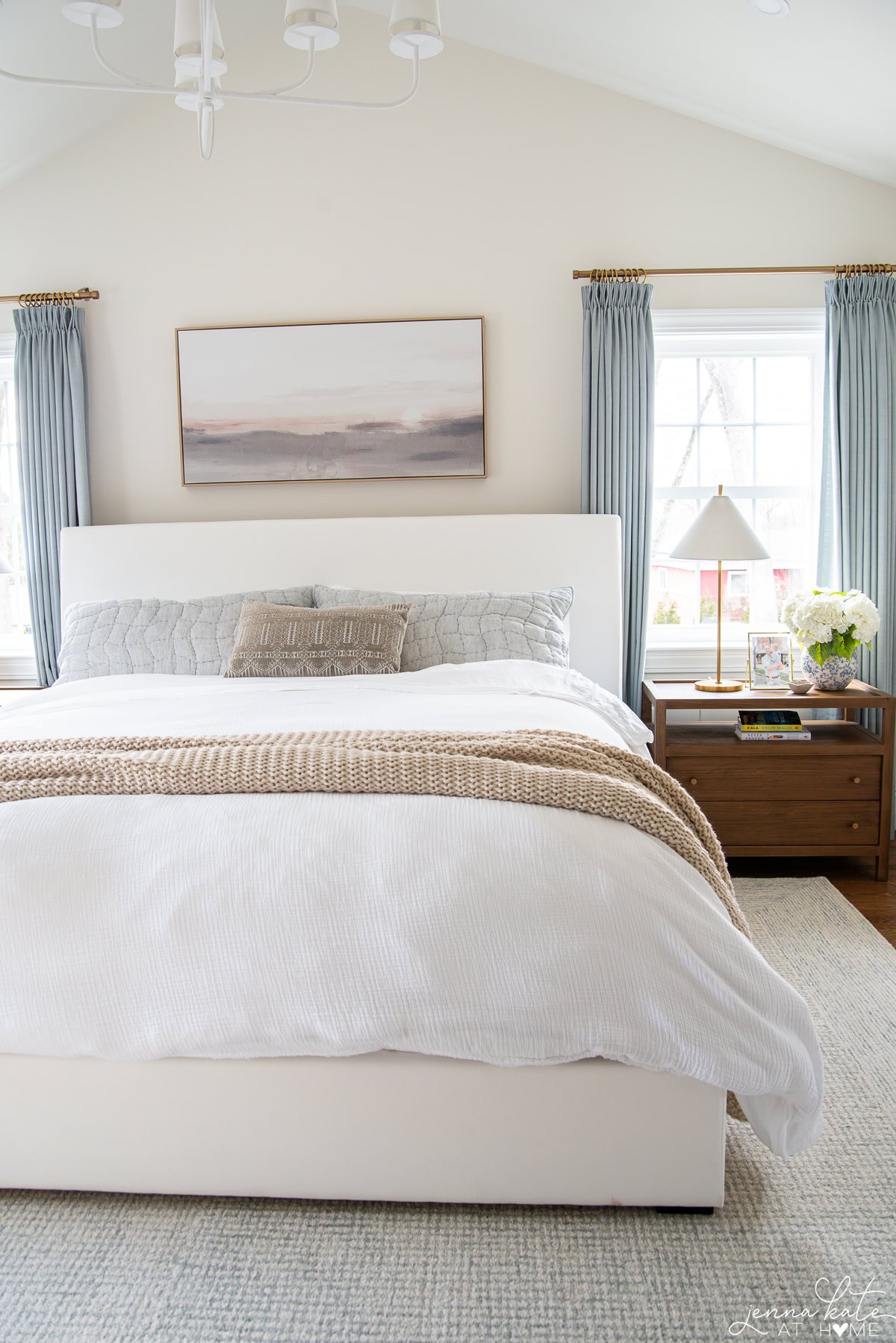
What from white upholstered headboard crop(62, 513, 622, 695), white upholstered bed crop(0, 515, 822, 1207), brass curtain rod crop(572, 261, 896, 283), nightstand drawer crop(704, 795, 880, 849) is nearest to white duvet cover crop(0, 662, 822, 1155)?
white upholstered bed crop(0, 515, 822, 1207)

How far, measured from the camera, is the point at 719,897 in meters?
1.74

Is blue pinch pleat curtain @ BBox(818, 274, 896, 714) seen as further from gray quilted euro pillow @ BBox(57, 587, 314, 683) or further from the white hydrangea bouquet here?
gray quilted euro pillow @ BBox(57, 587, 314, 683)

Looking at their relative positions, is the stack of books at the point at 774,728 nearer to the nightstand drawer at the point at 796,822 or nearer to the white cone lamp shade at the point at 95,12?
the nightstand drawer at the point at 796,822

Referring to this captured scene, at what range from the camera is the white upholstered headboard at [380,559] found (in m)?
3.71

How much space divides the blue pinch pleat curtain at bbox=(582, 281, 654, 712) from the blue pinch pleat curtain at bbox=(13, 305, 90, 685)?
1.95 metres

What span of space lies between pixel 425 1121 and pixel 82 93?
364cm

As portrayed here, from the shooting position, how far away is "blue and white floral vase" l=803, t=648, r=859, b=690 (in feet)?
11.3

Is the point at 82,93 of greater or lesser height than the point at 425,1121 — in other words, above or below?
above

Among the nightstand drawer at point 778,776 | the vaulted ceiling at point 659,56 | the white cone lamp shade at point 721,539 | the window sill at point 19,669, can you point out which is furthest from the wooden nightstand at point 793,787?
the window sill at point 19,669

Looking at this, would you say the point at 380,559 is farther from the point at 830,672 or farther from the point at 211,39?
the point at 211,39

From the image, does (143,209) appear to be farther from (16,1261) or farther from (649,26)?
(16,1261)

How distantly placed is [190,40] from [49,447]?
6.93 ft

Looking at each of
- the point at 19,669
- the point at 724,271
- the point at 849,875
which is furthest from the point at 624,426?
the point at 19,669

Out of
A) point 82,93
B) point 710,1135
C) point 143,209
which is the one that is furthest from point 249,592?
point 710,1135
